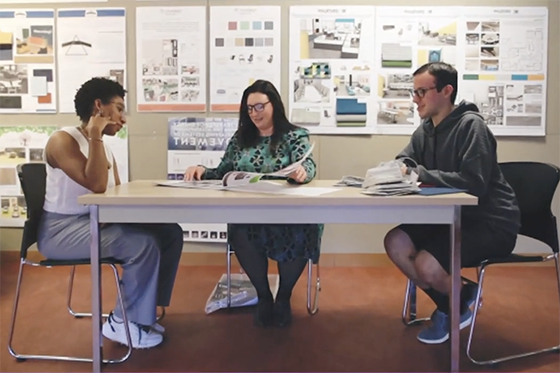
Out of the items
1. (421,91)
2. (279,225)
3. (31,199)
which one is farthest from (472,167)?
(31,199)

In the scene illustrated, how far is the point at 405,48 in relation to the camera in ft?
10.9

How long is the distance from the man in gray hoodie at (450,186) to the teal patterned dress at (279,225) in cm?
37

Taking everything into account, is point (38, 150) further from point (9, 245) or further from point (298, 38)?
point (298, 38)

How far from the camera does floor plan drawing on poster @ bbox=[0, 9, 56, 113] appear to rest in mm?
3387

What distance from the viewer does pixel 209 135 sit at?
11.2 ft

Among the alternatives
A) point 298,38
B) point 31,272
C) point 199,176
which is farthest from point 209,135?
point 31,272

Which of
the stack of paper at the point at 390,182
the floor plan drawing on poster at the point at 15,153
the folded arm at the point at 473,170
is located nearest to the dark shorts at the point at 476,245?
the folded arm at the point at 473,170

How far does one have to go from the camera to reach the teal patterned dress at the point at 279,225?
231 centimetres

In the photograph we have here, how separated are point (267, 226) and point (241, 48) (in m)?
1.53

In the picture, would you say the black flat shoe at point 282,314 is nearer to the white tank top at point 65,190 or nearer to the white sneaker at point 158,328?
the white sneaker at point 158,328

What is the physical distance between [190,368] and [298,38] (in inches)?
88.6

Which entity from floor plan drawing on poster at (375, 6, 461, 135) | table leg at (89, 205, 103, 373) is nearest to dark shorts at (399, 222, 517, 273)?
table leg at (89, 205, 103, 373)

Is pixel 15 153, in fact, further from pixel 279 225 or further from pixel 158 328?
pixel 279 225

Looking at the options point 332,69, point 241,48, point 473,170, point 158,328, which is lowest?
point 158,328
